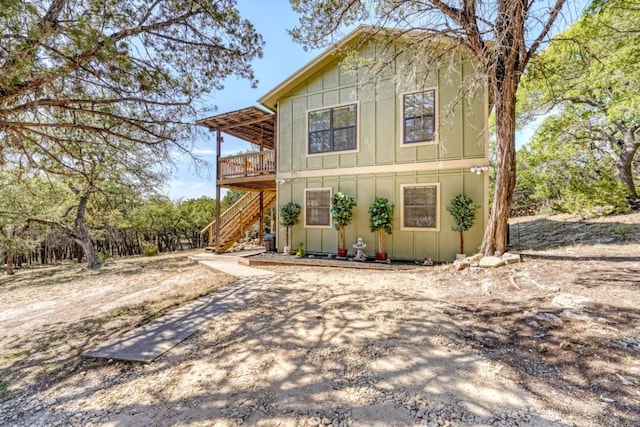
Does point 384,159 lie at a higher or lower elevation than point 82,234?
higher

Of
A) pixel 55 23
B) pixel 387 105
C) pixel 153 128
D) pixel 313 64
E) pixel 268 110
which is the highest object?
pixel 313 64

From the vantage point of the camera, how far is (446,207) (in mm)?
7723

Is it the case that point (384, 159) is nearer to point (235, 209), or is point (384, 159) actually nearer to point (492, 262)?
point (492, 262)

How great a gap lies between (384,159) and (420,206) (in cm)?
175

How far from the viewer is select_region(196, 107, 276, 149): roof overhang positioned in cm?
1014

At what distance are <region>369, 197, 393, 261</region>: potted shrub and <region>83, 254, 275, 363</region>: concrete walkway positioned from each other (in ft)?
10.8

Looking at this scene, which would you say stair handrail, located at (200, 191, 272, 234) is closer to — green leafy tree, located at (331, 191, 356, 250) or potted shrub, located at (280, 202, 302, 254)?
potted shrub, located at (280, 202, 302, 254)

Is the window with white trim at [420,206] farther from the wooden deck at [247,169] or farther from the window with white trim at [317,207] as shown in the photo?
the wooden deck at [247,169]

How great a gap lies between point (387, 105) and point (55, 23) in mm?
7365

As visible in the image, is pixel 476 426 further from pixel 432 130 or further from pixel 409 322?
pixel 432 130

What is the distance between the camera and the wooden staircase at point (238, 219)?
38.1ft

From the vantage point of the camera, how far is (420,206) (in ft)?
26.5

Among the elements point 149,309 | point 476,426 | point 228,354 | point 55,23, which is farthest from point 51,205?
point 476,426

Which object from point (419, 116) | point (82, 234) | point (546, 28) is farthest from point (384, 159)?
point (82, 234)
